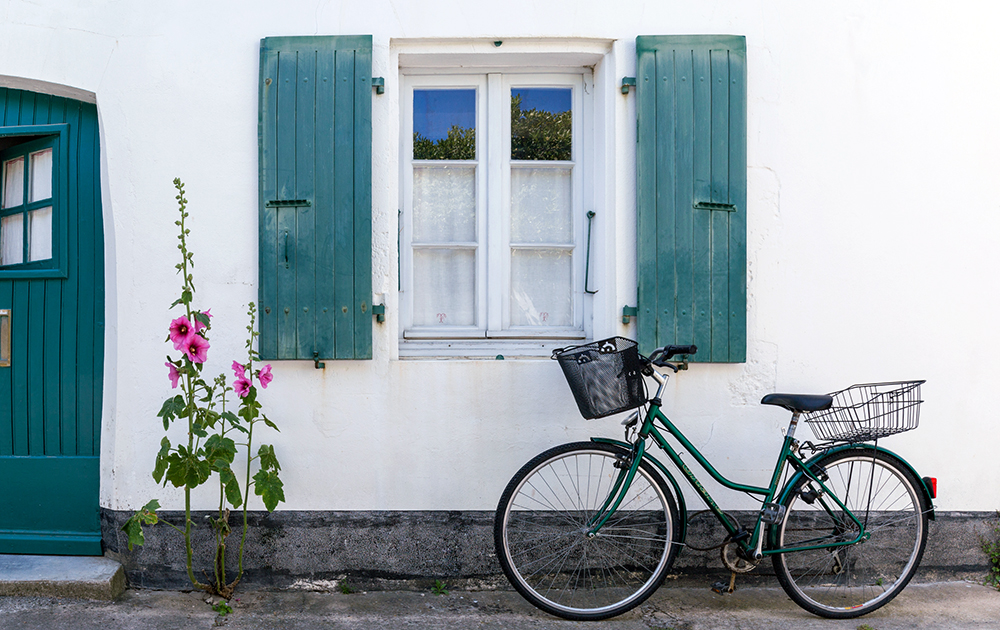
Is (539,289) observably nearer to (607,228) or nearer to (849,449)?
(607,228)

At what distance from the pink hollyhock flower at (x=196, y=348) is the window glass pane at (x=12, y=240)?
1435 millimetres

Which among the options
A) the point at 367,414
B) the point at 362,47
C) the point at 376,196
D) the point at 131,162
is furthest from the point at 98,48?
the point at 367,414

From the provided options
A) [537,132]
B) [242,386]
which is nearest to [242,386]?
[242,386]

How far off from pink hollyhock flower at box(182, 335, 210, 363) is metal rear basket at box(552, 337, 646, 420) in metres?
1.49

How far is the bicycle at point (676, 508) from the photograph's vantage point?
2867 mm

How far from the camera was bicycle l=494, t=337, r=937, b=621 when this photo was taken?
2867 mm

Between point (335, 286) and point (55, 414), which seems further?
point (55, 414)

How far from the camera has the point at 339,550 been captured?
10.6ft

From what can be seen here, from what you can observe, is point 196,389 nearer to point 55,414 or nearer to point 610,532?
point 55,414

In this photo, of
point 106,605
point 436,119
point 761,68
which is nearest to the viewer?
point 106,605

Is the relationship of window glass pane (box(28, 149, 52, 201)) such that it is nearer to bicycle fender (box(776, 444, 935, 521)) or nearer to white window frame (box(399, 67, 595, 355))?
white window frame (box(399, 67, 595, 355))

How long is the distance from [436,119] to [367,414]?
1527 mm

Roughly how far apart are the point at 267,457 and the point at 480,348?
3.63 feet

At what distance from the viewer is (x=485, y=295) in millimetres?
3457
